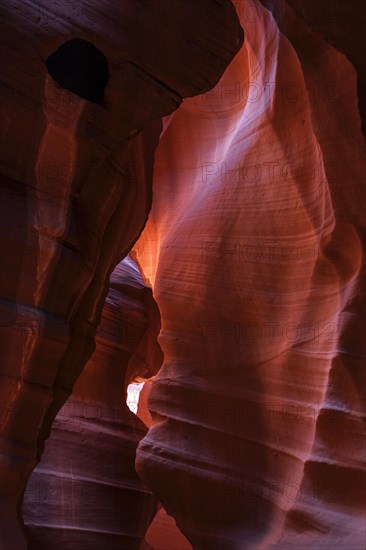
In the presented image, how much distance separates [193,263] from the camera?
14.1 ft

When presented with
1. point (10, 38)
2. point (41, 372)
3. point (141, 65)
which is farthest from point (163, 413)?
point (10, 38)

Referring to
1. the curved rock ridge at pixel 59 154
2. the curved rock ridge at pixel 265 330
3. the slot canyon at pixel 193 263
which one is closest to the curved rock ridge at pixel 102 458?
the slot canyon at pixel 193 263

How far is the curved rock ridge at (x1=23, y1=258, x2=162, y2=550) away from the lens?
4.51m

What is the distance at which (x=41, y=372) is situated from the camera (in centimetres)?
287

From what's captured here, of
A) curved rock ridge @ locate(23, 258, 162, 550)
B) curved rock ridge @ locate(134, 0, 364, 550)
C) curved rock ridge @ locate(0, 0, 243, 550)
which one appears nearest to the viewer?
curved rock ridge @ locate(0, 0, 243, 550)

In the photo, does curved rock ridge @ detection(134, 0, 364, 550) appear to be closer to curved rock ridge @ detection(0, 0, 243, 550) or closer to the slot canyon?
the slot canyon

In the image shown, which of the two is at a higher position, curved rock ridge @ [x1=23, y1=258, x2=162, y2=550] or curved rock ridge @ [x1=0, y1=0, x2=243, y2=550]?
curved rock ridge @ [x1=0, y1=0, x2=243, y2=550]

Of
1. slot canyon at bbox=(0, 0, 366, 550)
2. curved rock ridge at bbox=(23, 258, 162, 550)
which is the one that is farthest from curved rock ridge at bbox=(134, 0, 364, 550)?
curved rock ridge at bbox=(23, 258, 162, 550)

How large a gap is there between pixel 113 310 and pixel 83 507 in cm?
146

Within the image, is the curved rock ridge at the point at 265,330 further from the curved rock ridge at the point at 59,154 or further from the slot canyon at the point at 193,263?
the curved rock ridge at the point at 59,154

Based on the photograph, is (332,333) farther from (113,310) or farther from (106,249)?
(113,310)

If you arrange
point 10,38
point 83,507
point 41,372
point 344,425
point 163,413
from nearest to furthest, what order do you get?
point 10,38 → point 41,372 → point 344,425 → point 163,413 → point 83,507

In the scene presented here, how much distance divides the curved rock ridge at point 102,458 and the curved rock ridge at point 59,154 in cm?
167

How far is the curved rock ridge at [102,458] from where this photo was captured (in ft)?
14.8
